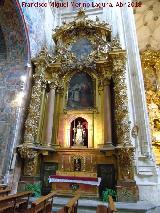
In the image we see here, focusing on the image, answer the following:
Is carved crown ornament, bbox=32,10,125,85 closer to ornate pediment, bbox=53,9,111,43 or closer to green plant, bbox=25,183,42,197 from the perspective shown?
ornate pediment, bbox=53,9,111,43

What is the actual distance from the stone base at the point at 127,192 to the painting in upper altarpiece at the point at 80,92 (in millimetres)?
3490

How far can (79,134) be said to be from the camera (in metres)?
8.38

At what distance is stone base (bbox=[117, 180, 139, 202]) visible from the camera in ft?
21.6

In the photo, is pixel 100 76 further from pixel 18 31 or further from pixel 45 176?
pixel 45 176

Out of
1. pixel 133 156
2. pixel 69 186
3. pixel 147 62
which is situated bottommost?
pixel 69 186

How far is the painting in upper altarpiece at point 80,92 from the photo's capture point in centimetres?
899

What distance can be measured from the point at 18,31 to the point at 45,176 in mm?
6265

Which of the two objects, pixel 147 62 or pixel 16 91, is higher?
pixel 147 62

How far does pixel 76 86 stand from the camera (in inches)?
373

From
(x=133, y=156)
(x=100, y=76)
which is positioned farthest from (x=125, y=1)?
(x=133, y=156)

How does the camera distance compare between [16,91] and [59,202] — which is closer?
[59,202]

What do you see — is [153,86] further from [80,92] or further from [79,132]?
[79,132]

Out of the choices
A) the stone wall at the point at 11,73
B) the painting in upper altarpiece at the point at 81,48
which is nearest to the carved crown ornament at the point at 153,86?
the painting in upper altarpiece at the point at 81,48

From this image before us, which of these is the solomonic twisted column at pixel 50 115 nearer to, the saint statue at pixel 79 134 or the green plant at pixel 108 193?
the saint statue at pixel 79 134
